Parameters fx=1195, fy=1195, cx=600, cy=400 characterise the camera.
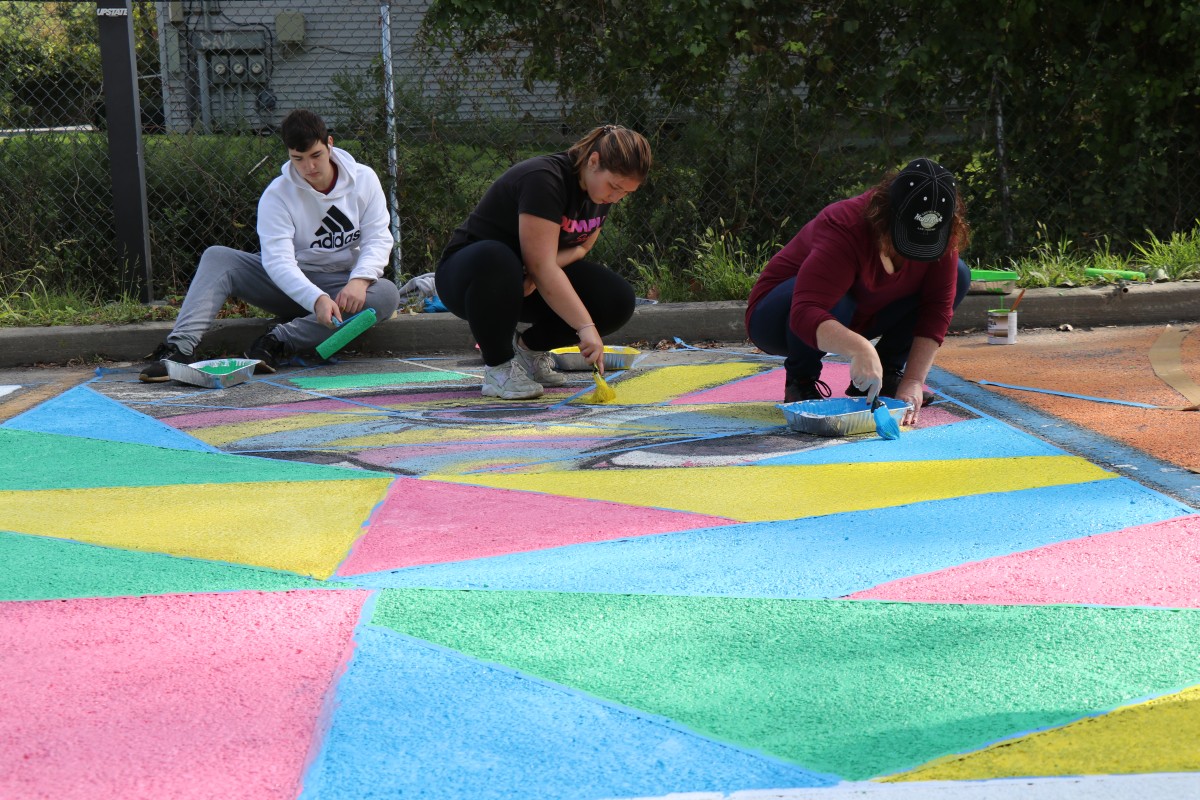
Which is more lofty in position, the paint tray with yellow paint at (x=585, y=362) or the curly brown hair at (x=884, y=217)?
the curly brown hair at (x=884, y=217)

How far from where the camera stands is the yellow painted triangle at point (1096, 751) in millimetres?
1748

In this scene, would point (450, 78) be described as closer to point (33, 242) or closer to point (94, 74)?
point (94, 74)

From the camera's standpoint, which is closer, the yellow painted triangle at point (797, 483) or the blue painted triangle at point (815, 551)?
the blue painted triangle at point (815, 551)

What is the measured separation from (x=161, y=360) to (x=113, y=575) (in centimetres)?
311

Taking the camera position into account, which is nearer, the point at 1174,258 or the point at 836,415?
the point at 836,415

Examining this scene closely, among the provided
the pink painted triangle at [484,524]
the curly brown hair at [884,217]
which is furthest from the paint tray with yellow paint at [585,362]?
the pink painted triangle at [484,524]

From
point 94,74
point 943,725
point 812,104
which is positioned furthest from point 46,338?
point 943,725

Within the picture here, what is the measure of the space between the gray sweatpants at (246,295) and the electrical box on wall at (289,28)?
2343mm

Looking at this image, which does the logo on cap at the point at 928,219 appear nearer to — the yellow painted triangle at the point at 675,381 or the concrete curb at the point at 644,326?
the yellow painted triangle at the point at 675,381

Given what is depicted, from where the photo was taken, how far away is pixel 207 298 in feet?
19.2

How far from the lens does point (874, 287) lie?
407 centimetres

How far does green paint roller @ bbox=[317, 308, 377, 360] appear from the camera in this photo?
5.63 meters

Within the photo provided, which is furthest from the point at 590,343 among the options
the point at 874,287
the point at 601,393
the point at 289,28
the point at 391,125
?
the point at 289,28

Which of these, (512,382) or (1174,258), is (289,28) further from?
(1174,258)
